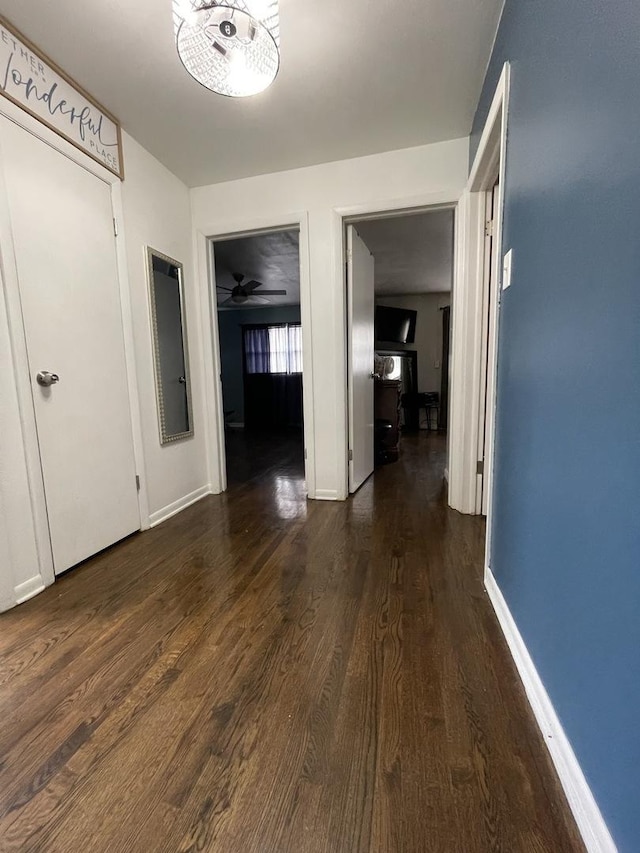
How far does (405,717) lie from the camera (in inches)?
38.6

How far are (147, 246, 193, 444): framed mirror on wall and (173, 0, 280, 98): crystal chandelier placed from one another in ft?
3.88

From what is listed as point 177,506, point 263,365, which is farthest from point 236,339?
point 177,506

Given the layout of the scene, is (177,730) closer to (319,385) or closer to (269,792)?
(269,792)

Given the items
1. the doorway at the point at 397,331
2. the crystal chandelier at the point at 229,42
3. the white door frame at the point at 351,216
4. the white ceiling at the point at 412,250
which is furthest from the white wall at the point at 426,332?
the crystal chandelier at the point at 229,42

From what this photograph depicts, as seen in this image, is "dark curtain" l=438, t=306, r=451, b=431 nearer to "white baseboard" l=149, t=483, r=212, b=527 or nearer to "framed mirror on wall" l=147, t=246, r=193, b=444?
"white baseboard" l=149, t=483, r=212, b=527

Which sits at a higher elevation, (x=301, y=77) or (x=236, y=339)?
(x=301, y=77)

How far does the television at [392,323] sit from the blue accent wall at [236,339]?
5.30 feet

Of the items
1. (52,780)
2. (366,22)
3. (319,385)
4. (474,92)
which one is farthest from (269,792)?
(474,92)

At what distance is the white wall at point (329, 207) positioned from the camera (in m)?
2.28

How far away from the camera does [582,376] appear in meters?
0.78

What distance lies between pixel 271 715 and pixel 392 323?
5.57m

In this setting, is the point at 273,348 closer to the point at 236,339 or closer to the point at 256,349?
the point at 256,349

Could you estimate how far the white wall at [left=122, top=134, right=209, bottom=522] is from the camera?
86.2 inches

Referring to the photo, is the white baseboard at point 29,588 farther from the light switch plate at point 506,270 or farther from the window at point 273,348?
the window at point 273,348
